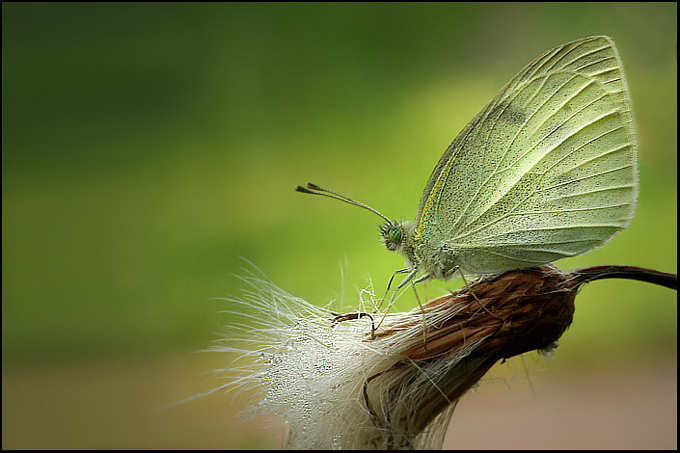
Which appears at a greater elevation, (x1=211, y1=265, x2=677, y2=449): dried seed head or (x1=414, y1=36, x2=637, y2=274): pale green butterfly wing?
(x1=414, y1=36, x2=637, y2=274): pale green butterfly wing

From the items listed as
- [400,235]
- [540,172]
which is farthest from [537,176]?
[400,235]

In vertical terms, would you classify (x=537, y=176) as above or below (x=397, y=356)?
above

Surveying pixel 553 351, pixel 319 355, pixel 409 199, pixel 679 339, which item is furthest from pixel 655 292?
pixel 319 355

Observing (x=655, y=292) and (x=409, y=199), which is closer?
(x=409, y=199)

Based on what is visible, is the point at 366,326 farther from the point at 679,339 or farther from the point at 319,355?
the point at 679,339

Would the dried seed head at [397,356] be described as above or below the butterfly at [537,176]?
below

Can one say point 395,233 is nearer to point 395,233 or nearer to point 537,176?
point 395,233

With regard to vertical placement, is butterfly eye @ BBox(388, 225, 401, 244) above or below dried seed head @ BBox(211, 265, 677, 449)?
above

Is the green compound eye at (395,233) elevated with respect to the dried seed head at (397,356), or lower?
elevated
